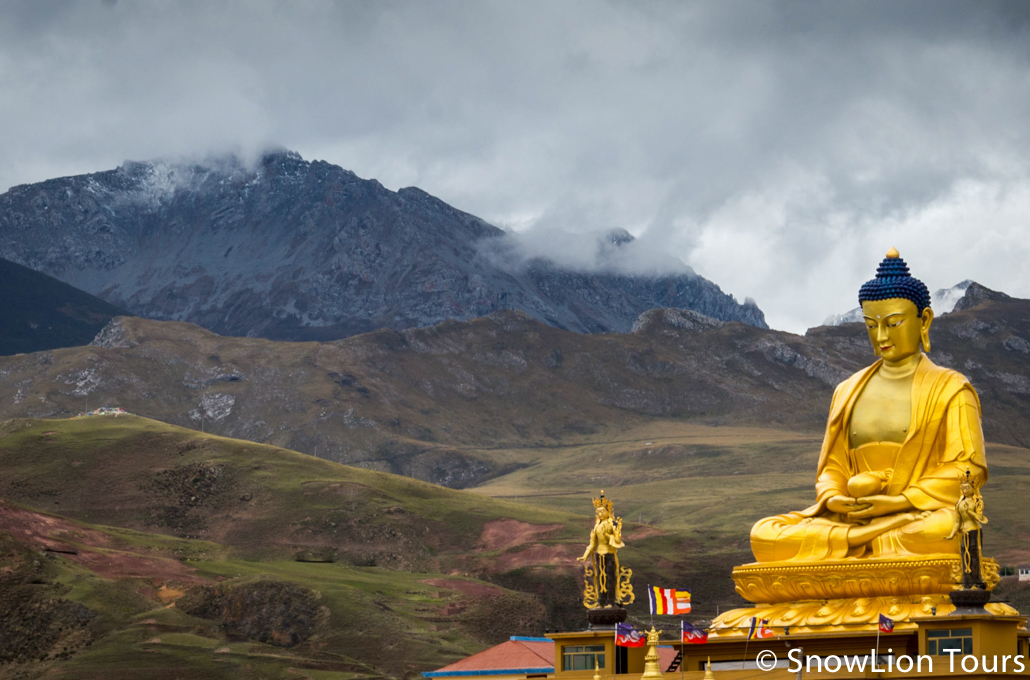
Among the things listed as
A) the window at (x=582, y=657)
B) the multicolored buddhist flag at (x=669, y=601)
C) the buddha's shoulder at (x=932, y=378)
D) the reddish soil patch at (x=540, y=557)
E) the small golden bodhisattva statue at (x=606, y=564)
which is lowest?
the window at (x=582, y=657)

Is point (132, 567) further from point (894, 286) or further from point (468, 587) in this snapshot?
point (894, 286)

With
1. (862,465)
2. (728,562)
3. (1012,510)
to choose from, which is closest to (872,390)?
(862,465)

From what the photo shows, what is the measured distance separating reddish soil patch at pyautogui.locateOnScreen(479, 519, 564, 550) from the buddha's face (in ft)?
245

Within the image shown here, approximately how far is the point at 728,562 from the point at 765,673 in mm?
75304

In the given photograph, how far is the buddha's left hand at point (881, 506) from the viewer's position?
109 feet

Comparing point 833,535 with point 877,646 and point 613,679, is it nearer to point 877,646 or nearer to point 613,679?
point 877,646

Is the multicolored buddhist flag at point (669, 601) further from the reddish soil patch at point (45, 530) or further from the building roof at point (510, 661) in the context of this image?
the reddish soil patch at point (45, 530)

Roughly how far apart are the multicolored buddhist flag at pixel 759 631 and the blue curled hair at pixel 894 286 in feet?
28.0

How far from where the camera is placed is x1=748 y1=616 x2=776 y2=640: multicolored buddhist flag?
30.7 m

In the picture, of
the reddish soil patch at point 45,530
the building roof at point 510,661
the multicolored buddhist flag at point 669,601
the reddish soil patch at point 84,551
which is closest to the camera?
the multicolored buddhist flag at point 669,601

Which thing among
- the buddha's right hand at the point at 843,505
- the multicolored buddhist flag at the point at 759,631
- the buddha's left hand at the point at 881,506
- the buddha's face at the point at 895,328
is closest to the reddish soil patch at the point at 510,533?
the buddha's face at the point at 895,328

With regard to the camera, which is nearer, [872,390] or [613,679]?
[613,679]

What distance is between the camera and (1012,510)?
389ft

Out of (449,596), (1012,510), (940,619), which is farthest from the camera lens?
(1012,510)
